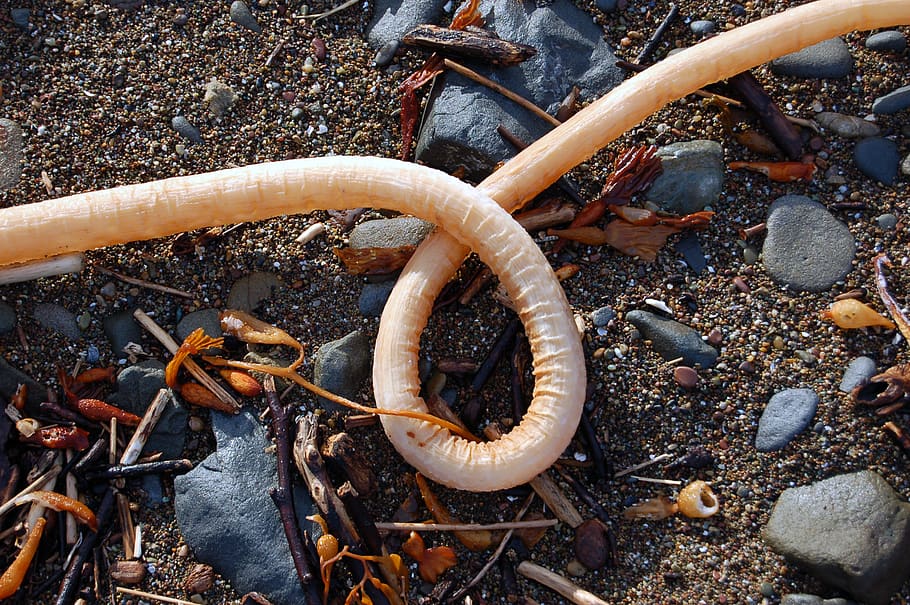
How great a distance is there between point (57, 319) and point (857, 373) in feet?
11.4

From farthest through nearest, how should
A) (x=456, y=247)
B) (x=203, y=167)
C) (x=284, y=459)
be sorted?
1. (x=203, y=167)
2. (x=456, y=247)
3. (x=284, y=459)

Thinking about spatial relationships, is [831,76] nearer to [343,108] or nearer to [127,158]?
[343,108]

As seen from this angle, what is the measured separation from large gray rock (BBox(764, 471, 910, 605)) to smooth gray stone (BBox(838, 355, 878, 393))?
361mm

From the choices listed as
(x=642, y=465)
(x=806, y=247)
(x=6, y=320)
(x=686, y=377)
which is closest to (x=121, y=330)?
(x=6, y=320)

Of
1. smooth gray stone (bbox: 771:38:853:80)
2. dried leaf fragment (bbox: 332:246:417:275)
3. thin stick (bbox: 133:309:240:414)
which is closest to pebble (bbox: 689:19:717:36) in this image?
smooth gray stone (bbox: 771:38:853:80)

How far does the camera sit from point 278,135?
3844 mm

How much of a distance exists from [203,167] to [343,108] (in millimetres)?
731

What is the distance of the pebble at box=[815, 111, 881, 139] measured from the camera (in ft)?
12.3

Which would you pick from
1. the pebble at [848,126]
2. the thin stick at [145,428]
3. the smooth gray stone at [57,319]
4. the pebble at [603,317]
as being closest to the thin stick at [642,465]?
the pebble at [603,317]

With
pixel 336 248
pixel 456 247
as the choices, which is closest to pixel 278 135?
pixel 336 248

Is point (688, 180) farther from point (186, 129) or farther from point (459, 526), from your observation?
point (186, 129)

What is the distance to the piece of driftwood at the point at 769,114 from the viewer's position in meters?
3.72

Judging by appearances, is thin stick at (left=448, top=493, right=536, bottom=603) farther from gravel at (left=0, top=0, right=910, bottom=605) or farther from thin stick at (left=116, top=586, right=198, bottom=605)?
thin stick at (left=116, top=586, right=198, bottom=605)

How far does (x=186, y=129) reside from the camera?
12.6 ft
